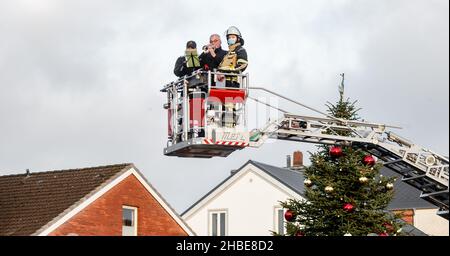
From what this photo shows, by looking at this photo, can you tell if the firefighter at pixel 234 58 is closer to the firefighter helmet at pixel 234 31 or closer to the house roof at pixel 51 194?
the firefighter helmet at pixel 234 31

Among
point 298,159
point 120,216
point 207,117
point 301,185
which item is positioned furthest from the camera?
point 298,159

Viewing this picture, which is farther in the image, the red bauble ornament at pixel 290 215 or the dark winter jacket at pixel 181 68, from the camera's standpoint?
the red bauble ornament at pixel 290 215

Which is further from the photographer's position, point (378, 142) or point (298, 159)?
point (298, 159)

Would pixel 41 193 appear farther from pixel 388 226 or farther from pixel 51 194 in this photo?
pixel 388 226

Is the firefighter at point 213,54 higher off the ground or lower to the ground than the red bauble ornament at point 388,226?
higher

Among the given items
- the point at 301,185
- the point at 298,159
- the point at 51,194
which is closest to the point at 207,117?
the point at 51,194

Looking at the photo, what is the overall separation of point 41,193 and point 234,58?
648 inches

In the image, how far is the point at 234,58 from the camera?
16.4 metres

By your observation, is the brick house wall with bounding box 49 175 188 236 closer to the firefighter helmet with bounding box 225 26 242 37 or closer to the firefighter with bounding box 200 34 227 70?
the firefighter with bounding box 200 34 227 70

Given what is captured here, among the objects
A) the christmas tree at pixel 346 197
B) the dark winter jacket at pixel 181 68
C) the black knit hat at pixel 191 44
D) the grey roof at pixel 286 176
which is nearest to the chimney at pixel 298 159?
the grey roof at pixel 286 176

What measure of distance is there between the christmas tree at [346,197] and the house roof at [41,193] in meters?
7.98

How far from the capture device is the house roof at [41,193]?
96.0ft
